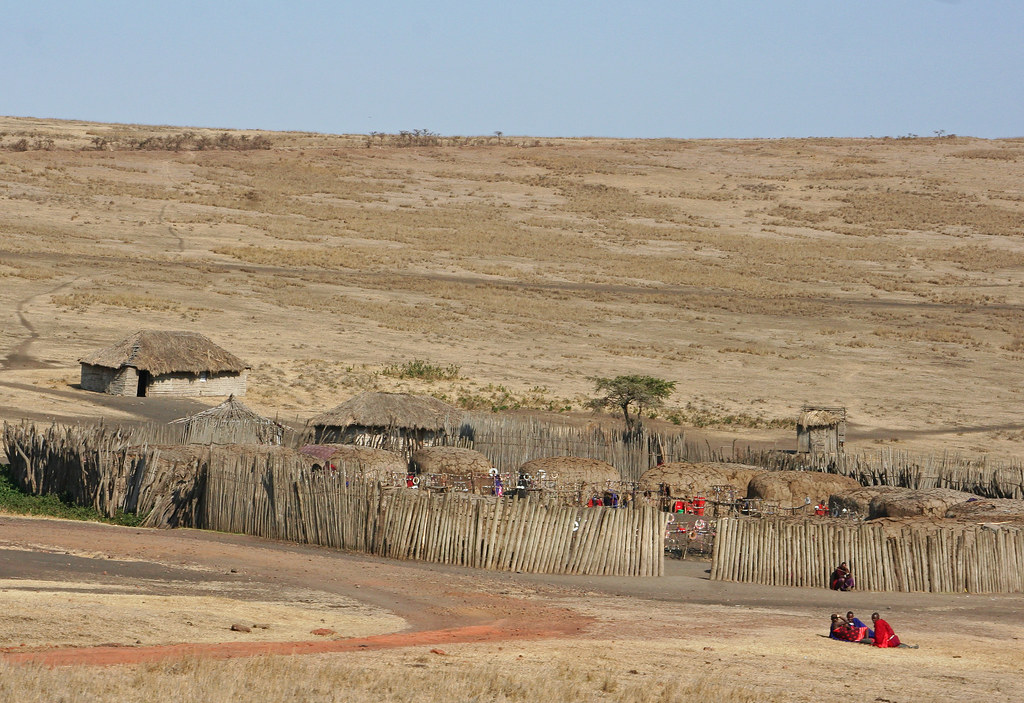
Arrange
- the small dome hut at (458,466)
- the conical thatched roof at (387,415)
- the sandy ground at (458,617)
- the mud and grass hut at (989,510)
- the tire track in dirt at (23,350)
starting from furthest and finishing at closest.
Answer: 1. the tire track in dirt at (23,350)
2. the conical thatched roof at (387,415)
3. the small dome hut at (458,466)
4. the mud and grass hut at (989,510)
5. the sandy ground at (458,617)

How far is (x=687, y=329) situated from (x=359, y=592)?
39.4m

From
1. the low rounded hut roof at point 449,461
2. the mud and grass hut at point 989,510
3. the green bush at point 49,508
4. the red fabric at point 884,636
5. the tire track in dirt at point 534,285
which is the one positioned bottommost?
the red fabric at point 884,636

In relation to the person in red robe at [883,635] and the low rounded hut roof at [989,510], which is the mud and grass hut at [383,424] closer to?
the low rounded hut roof at [989,510]

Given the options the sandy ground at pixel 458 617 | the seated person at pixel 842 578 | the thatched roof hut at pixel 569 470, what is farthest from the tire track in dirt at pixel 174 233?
the seated person at pixel 842 578

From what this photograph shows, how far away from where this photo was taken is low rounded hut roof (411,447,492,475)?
86.4 ft

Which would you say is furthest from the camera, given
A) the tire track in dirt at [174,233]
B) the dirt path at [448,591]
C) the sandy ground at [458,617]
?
the tire track in dirt at [174,233]

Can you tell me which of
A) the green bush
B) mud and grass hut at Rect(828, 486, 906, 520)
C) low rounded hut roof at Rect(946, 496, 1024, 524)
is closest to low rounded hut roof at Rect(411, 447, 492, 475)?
the green bush

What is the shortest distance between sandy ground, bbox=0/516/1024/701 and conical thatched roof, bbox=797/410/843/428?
13229 mm

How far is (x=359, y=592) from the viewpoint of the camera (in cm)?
1681

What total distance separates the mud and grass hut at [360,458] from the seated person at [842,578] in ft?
29.4

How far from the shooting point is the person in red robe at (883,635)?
14.8 metres

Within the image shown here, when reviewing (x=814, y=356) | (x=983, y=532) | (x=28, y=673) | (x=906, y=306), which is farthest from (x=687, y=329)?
(x=28, y=673)

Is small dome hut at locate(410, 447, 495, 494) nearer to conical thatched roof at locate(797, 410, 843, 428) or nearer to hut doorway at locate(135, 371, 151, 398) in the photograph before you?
conical thatched roof at locate(797, 410, 843, 428)

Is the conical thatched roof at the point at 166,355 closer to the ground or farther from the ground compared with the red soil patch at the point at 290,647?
farther from the ground
